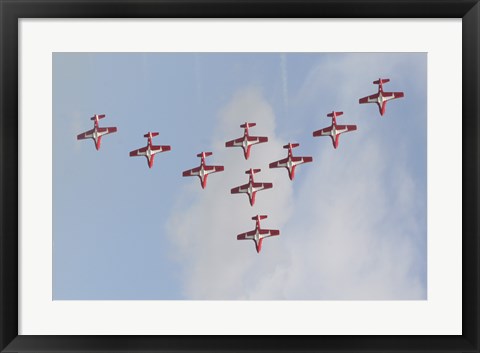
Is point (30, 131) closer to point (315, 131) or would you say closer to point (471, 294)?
point (315, 131)

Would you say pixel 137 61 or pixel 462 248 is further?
pixel 137 61

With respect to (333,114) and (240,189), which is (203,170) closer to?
(240,189)

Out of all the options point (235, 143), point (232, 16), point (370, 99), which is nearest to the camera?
point (232, 16)

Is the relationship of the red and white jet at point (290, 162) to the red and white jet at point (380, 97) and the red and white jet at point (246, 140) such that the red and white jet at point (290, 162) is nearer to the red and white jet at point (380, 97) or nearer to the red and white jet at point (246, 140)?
the red and white jet at point (246, 140)

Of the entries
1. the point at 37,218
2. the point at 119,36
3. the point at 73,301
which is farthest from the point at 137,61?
the point at 73,301

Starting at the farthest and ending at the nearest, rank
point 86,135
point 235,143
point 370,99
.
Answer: point 235,143 → point 370,99 → point 86,135

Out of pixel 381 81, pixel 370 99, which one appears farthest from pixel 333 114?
pixel 381 81
